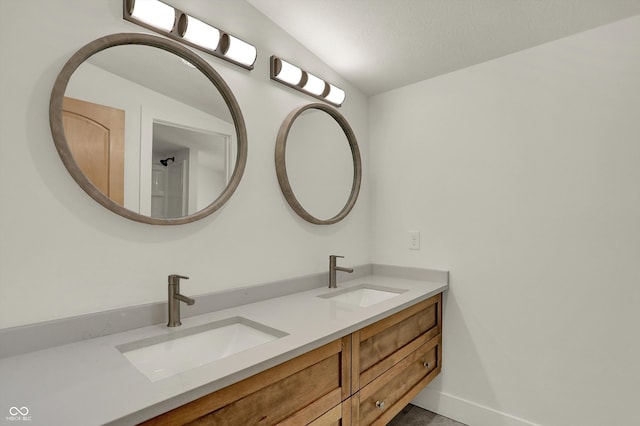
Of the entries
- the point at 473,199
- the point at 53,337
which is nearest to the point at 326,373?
the point at 53,337

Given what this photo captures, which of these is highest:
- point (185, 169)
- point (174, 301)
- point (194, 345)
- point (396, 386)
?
point (185, 169)

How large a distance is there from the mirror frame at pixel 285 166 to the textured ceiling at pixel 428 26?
32 cm

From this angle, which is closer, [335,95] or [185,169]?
[185,169]

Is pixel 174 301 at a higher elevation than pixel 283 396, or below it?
higher

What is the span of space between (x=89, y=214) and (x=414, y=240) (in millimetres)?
1689

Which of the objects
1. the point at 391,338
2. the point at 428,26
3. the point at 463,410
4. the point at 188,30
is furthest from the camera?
the point at 463,410

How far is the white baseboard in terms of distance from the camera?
5.95ft

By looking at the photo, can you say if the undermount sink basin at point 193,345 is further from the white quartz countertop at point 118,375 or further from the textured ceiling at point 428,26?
the textured ceiling at point 428,26

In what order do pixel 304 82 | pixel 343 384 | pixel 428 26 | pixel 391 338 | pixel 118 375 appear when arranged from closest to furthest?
pixel 118 375, pixel 343 384, pixel 391 338, pixel 428 26, pixel 304 82

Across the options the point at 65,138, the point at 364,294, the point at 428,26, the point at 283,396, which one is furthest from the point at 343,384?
the point at 428,26

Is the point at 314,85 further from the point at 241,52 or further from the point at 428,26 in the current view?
the point at 428,26

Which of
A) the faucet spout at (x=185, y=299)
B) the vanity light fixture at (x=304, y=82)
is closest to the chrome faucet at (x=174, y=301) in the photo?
the faucet spout at (x=185, y=299)

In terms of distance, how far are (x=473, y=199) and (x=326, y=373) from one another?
1.28 meters

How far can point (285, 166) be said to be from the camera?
176cm
